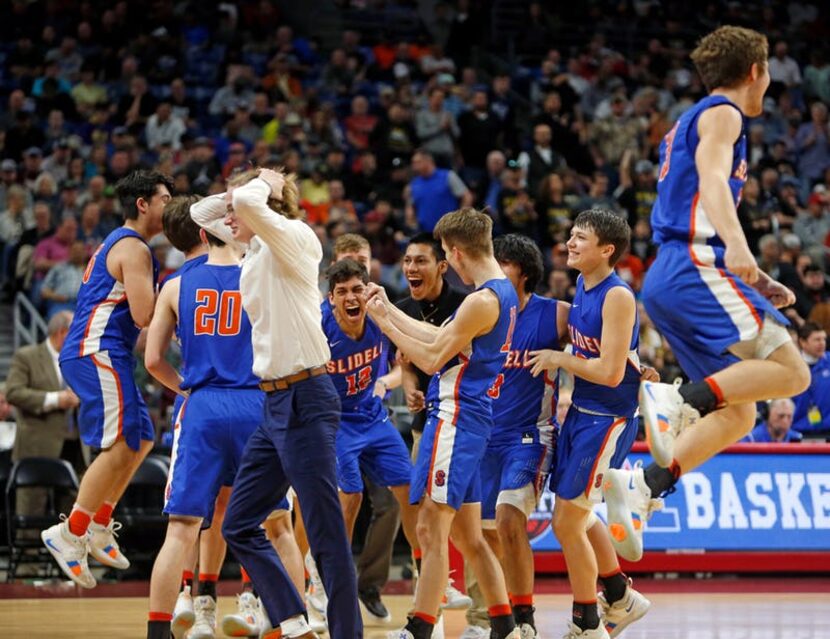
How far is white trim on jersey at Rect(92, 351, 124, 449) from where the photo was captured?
7.84m

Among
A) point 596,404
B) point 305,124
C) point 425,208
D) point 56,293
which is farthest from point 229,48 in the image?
point 596,404

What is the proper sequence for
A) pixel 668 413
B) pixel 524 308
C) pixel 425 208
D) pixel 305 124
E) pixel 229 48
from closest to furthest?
pixel 668 413 → pixel 524 308 → pixel 425 208 → pixel 305 124 → pixel 229 48

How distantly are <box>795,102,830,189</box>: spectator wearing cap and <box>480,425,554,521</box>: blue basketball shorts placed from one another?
13324mm

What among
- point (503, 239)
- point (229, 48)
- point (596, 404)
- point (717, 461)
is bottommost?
point (717, 461)

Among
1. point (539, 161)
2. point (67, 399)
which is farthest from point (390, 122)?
point (67, 399)

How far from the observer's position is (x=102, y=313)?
26.1 ft

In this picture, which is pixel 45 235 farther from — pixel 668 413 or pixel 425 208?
pixel 668 413

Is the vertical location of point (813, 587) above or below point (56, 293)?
below

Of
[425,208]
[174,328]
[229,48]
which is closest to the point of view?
[174,328]

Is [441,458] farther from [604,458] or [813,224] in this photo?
[813,224]

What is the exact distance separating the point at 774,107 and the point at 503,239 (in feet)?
46.3

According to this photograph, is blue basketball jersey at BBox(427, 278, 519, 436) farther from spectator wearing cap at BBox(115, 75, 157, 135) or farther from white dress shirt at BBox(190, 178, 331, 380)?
spectator wearing cap at BBox(115, 75, 157, 135)

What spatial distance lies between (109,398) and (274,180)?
2283 mm

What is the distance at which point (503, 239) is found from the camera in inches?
314
